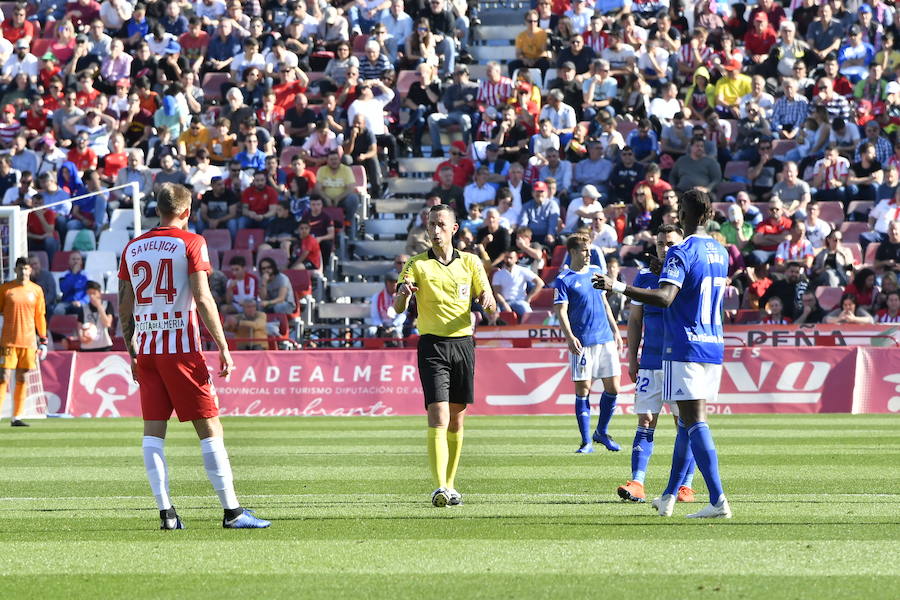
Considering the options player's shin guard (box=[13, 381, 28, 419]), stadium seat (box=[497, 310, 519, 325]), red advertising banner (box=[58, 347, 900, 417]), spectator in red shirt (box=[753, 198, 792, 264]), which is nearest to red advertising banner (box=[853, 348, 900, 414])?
red advertising banner (box=[58, 347, 900, 417])

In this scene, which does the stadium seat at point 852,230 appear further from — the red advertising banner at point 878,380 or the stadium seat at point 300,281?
the stadium seat at point 300,281

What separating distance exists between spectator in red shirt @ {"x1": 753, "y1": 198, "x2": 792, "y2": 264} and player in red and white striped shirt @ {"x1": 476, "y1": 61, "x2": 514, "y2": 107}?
608 centimetres

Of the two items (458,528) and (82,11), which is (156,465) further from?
(82,11)

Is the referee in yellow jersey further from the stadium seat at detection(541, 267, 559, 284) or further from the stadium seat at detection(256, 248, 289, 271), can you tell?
the stadium seat at detection(256, 248, 289, 271)

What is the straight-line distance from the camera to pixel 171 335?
9000mm

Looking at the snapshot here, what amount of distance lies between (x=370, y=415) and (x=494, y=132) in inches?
292

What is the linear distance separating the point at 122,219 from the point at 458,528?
20109 mm

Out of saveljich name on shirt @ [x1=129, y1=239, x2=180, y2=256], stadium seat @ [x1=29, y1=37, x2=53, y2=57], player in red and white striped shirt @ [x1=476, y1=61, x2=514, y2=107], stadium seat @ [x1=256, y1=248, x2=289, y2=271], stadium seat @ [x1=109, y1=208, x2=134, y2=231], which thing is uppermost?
stadium seat @ [x1=29, y1=37, x2=53, y2=57]

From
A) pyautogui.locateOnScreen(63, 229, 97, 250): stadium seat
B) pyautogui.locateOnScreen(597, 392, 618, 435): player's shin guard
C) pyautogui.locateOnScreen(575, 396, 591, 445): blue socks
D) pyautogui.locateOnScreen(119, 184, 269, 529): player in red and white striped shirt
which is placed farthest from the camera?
pyautogui.locateOnScreen(63, 229, 97, 250): stadium seat

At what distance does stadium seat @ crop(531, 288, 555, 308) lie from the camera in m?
24.6

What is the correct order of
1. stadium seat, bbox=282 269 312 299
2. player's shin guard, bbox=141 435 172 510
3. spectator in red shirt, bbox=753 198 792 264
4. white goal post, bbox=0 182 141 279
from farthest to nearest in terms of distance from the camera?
1. stadium seat, bbox=282 269 312 299
2. spectator in red shirt, bbox=753 198 792 264
3. white goal post, bbox=0 182 141 279
4. player's shin guard, bbox=141 435 172 510

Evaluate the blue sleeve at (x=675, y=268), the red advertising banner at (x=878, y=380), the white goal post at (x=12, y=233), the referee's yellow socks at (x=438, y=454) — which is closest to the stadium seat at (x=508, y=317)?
the red advertising banner at (x=878, y=380)

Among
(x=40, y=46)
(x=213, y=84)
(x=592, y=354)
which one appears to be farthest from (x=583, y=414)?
(x=40, y=46)

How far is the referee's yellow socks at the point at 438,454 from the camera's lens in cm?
1070
